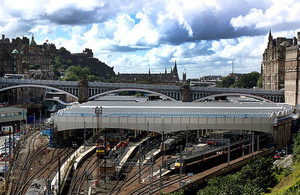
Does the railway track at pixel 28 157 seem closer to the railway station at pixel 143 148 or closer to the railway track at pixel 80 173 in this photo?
the railway station at pixel 143 148

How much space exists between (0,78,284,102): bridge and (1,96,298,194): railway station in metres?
43.6

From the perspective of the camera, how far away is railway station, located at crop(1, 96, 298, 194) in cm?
3853

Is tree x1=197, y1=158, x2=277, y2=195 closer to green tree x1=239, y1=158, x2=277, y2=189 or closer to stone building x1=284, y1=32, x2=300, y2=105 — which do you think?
green tree x1=239, y1=158, x2=277, y2=189

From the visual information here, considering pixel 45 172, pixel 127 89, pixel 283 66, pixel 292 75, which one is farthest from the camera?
pixel 283 66

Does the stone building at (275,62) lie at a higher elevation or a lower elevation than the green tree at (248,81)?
higher

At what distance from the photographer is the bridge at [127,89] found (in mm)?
107312

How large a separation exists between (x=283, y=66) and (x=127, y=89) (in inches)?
1834

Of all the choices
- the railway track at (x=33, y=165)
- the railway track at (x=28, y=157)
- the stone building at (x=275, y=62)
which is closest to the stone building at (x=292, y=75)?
the stone building at (x=275, y=62)

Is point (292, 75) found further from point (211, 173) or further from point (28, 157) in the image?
point (28, 157)

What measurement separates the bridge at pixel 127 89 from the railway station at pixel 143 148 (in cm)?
4365

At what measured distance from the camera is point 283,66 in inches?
4688

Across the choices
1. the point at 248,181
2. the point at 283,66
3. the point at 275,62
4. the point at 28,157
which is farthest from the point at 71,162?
the point at 275,62

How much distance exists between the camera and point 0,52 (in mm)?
124250

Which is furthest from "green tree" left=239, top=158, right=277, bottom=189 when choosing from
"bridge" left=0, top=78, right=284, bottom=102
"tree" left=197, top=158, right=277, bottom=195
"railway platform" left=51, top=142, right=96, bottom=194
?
"bridge" left=0, top=78, right=284, bottom=102
